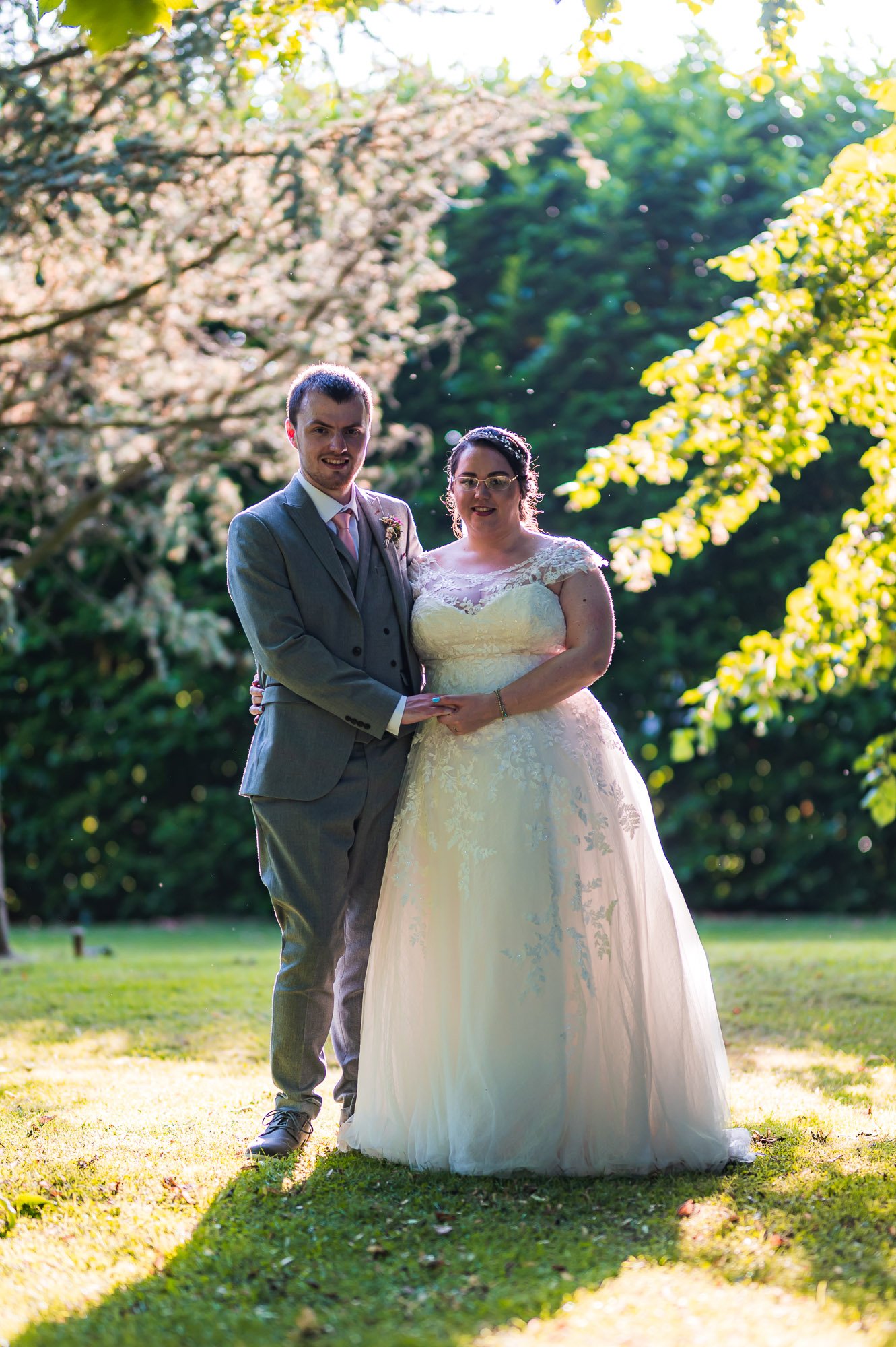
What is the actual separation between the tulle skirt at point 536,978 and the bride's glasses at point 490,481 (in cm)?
64

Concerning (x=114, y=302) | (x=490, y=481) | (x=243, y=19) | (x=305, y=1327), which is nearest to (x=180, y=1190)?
(x=305, y=1327)

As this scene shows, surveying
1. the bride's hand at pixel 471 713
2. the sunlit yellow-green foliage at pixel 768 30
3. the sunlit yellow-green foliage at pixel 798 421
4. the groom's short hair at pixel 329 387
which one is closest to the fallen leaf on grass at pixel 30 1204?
the bride's hand at pixel 471 713

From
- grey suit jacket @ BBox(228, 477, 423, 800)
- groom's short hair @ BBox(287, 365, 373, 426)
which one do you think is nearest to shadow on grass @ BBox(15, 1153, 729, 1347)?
grey suit jacket @ BBox(228, 477, 423, 800)

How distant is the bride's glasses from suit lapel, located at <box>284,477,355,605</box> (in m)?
0.41

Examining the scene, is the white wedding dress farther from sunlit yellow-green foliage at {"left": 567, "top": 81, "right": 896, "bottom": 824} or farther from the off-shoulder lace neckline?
sunlit yellow-green foliage at {"left": 567, "top": 81, "right": 896, "bottom": 824}

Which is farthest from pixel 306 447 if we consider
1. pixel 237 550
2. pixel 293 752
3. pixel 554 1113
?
pixel 554 1113

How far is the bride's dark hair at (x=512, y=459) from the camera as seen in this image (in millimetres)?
3770

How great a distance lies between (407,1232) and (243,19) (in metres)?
4.67

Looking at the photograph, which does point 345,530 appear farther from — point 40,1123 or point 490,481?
point 40,1123

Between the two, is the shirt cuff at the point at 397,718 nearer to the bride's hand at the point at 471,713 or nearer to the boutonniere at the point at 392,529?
the bride's hand at the point at 471,713

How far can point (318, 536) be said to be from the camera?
369 centimetres

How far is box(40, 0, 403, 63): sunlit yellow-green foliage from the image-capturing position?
2.42 metres

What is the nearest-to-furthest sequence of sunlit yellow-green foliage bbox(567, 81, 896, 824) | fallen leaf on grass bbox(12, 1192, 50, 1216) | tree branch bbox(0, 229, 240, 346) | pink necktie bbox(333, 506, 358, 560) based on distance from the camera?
fallen leaf on grass bbox(12, 1192, 50, 1216), pink necktie bbox(333, 506, 358, 560), sunlit yellow-green foliage bbox(567, 81, 896, 824), tree branch bbox(0, 229, 240, 346)

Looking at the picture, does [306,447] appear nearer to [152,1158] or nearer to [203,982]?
[152,1158]
